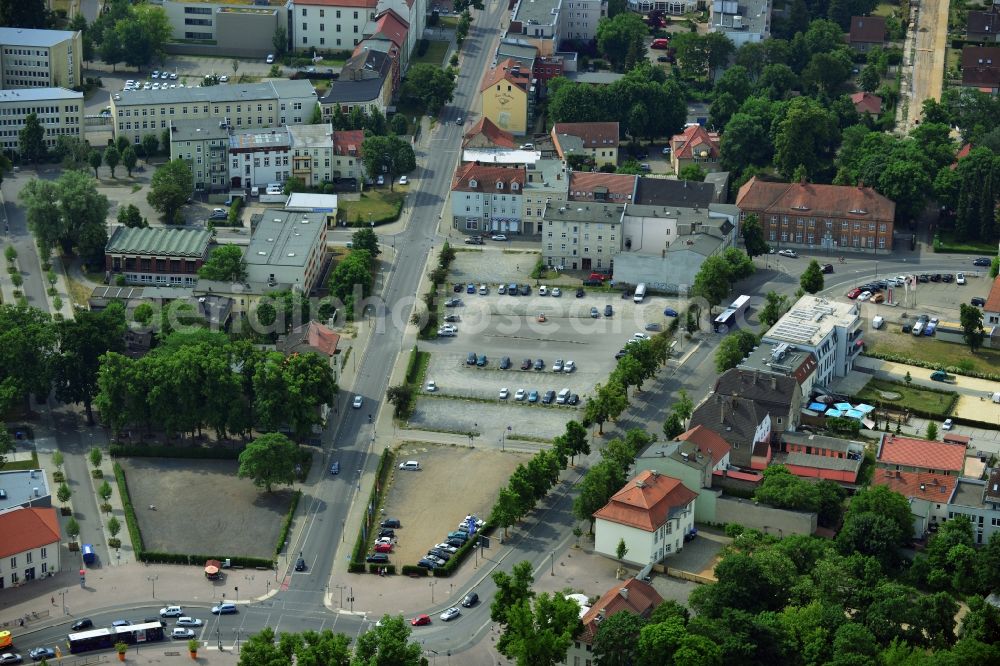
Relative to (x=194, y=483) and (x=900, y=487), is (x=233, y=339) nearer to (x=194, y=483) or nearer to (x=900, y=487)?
(x=194, y=483)

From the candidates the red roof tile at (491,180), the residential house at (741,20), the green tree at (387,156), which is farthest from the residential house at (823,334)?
the residential house at (741,20)

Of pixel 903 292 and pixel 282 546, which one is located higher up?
pixel 903 292

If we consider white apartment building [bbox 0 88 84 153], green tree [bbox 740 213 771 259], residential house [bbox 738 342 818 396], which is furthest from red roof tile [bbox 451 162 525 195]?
white apartment building [bbox 0 88 84 153]

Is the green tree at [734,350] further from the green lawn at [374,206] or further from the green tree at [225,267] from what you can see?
the green lawn at [374,206]

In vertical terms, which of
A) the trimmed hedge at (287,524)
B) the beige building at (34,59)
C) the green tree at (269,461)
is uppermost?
the beige building at (34,59)

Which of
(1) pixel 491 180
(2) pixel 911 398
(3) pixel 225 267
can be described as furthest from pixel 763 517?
(1) pixel 491 180

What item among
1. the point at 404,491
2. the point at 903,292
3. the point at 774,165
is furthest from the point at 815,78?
the point at 404,491
